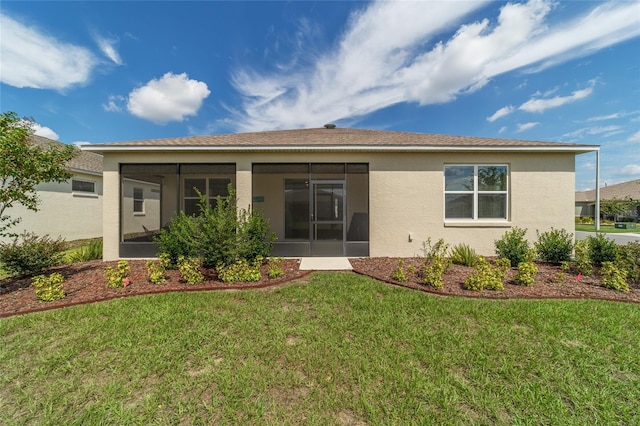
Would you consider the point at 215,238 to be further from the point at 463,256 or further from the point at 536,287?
the point at 536,287

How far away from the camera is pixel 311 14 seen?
9.88 m

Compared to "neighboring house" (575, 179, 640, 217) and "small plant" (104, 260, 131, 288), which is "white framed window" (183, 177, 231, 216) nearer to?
"small plant" (104, 260, 131, 288)

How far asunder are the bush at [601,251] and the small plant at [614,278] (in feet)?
5.35

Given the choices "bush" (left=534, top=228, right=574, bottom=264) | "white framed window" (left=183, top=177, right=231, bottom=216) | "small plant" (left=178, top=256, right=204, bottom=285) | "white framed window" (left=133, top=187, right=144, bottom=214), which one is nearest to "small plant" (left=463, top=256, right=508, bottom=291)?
"bush" (left=534, top=228, right=574, bottom=264)

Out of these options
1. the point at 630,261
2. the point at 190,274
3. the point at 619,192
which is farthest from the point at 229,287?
the point at 619,192

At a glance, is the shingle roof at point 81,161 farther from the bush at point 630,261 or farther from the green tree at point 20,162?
the bush at point 630,261

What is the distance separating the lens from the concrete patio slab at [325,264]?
22.5ft

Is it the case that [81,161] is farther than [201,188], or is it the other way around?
[81,161]

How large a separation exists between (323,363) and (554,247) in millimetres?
8603

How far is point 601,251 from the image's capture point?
22.6 ft

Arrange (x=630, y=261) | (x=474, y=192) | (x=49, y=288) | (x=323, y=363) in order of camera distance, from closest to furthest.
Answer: (x=323, y=363)
(x=49, y=288)
(x=630, y=261)
(x=474, y=192)

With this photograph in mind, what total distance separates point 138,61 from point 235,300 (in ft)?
47.4

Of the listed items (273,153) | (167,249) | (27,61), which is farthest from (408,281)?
(27,61)

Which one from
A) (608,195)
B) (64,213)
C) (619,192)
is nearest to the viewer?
(64,213)
